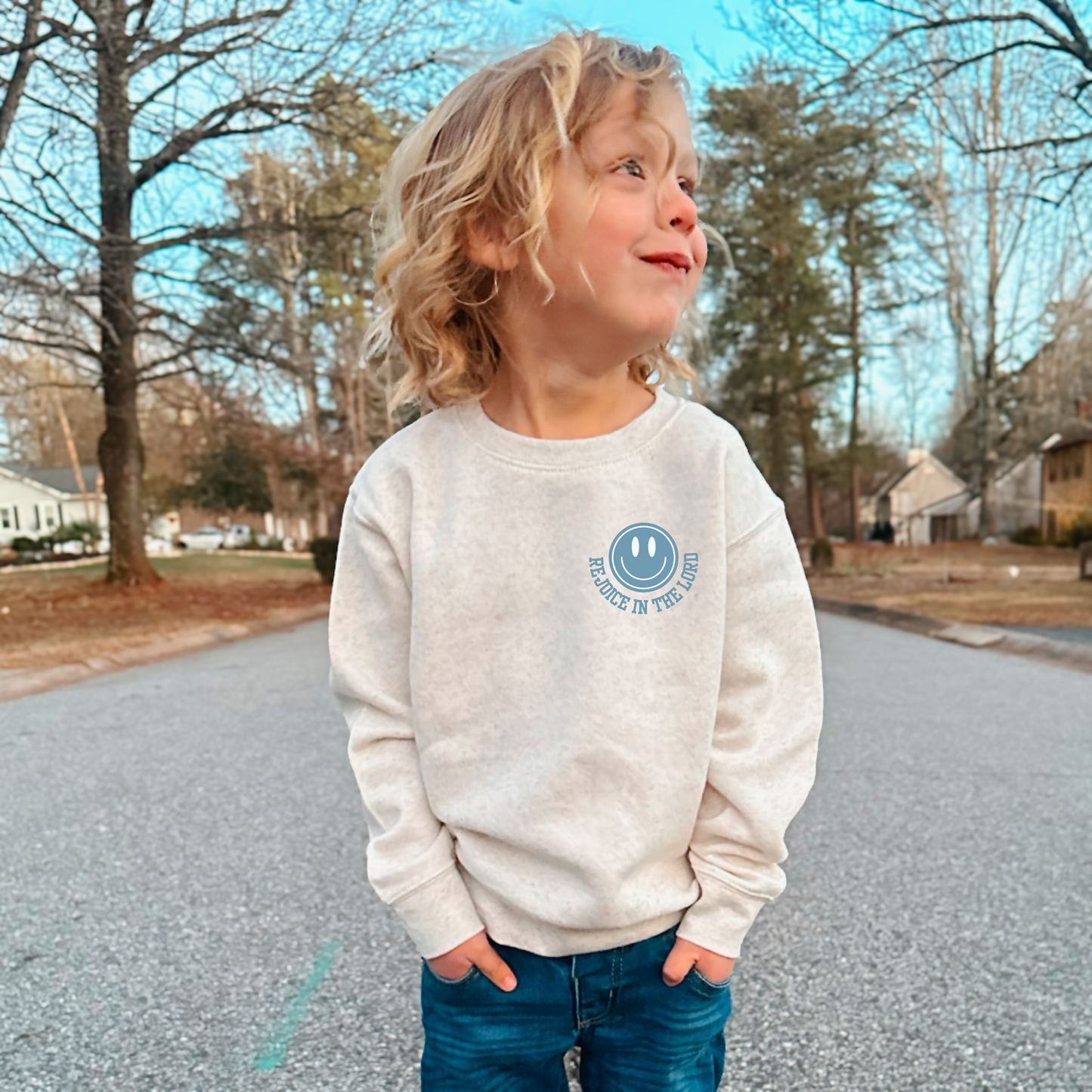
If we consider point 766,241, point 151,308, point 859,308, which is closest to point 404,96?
point 151,308

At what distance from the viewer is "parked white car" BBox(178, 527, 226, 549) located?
1703 inches

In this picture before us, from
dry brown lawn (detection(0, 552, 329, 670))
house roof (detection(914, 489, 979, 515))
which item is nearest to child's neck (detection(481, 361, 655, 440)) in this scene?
dry brown lawn (detection(0, 552, 329, 670))

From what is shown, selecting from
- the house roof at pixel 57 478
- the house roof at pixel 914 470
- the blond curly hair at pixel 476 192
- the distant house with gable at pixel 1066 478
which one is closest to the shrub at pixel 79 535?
the house roof at pixel 57 478

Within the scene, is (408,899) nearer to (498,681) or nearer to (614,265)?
(498,681)

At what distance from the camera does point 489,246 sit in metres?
1.25

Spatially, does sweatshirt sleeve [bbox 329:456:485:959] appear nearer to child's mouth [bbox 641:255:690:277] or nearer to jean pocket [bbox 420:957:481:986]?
jean pocket [bbox 420:957:481:986]

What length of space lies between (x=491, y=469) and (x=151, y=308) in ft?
41.8

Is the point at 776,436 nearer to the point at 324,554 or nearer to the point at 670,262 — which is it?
the point at 324,554

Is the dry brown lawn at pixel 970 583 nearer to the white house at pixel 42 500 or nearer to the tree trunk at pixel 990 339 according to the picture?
the tree trunk at pixel 990 339

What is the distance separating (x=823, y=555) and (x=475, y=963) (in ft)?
61.9

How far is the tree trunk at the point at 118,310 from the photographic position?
31.2 ft

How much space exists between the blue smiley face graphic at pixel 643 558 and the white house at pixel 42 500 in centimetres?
5304

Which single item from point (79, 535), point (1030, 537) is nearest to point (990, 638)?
point (1030, 537)

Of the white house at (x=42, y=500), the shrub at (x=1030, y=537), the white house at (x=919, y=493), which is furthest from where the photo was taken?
the white house at (x=42, y=500)
